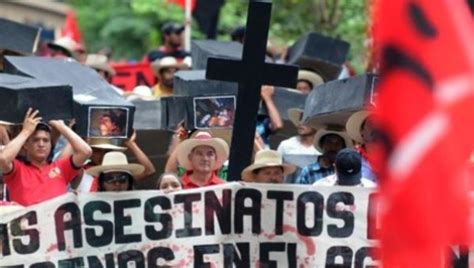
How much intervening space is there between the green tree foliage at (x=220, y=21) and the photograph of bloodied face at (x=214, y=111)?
7.82 m

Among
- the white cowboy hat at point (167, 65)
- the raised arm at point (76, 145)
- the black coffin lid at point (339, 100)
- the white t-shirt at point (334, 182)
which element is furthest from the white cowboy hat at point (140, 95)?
the white t-shirt at point (334, 182)

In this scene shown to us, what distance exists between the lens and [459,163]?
13.1ft

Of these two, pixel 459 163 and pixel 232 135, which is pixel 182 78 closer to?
pixel 232 135

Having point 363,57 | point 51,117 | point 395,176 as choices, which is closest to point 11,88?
point 51,117

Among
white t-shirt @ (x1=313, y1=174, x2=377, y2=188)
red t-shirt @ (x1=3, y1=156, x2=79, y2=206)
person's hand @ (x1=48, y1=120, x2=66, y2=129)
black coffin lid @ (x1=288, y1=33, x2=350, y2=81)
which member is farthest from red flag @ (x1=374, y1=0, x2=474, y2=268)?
black coffin lid @ (x1=288, y1=33, x2=350, y2=81)

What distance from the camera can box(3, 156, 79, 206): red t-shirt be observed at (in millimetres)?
9414

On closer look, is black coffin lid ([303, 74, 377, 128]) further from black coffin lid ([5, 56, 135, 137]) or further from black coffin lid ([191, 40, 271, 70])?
black coffin lid ([191, 40, 271, 70])

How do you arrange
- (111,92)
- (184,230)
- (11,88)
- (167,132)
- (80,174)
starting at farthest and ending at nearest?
(167,132) → (111,92) → (80,174) → (11,88) → (184,230)

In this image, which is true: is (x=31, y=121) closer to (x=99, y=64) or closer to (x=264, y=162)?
(x=264, y=162)

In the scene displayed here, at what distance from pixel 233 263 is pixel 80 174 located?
172 centimetres

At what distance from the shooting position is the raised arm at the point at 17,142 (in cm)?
925

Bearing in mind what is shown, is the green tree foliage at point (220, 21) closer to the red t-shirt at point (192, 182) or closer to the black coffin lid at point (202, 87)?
the black coffin lid at point (202, 87)

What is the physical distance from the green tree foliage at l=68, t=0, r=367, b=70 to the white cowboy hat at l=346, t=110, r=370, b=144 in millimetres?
7956

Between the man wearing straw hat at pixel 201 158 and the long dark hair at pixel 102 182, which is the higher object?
the man wearing straw hat at pixel 201 158
